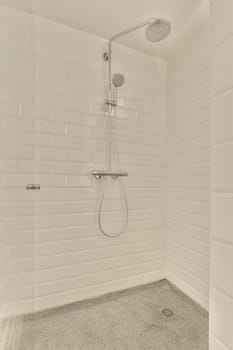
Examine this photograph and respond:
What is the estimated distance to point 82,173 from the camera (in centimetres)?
152

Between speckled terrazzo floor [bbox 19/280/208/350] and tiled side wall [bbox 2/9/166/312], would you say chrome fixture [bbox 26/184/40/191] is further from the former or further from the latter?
speckled terrazzo floor [bbox 19/280/208/350]

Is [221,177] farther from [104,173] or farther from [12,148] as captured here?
[104,173]

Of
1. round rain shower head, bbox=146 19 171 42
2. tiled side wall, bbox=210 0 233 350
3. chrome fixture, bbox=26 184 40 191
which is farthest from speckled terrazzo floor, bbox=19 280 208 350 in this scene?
round rain shower head, bbox=146 19 171 42

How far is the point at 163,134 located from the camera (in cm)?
185

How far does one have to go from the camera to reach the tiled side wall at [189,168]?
4.75 ft

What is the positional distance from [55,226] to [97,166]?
21.0 inches

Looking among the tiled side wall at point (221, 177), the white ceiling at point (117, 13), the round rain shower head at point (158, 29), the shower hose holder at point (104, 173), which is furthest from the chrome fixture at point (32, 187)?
the round rain shower head at point (158, 29)

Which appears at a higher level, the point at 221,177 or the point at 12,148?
the point at 12,148

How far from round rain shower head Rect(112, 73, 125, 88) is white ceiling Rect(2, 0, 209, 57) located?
1.10 feet

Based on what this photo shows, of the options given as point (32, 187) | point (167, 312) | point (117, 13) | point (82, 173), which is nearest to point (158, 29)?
point (117, 13)

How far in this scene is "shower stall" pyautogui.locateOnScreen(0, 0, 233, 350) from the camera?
1.25 metres

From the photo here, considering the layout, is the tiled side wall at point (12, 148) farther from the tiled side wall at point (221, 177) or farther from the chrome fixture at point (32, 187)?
the tiled side wall at point (221, 177)

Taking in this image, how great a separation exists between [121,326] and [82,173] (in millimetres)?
1042

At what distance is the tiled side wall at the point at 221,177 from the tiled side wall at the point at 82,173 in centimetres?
104
